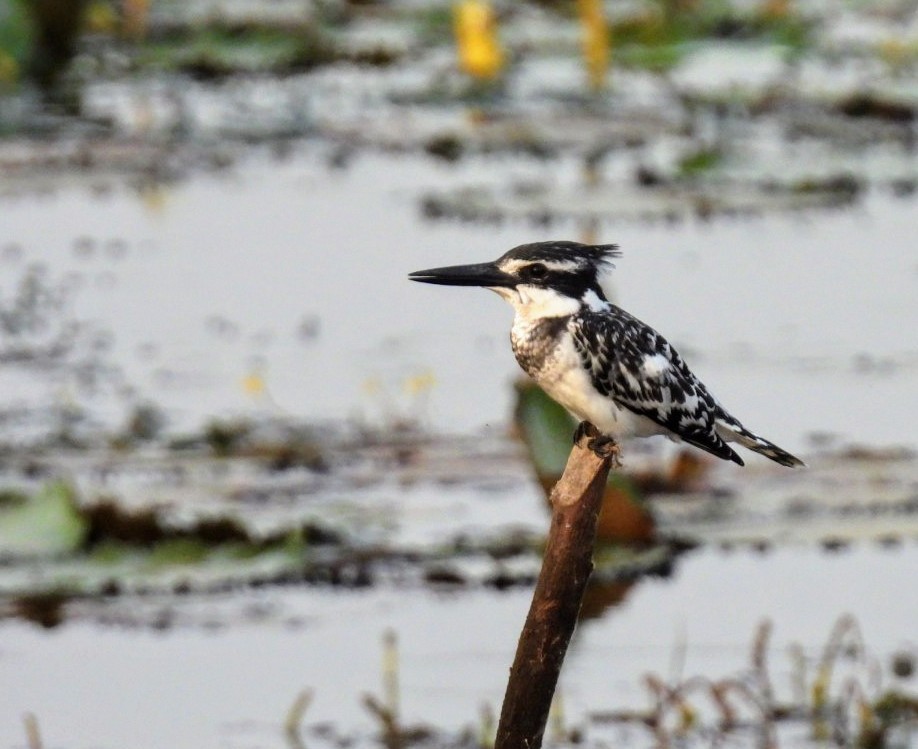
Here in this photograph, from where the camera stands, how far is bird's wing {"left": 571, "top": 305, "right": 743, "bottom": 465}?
14.4 ft

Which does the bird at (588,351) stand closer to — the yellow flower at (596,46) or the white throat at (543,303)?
→ the white throat at (543,303)

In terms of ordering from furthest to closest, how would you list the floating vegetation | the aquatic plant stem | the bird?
the floating vegetation, the bird, the aquatic plant stem

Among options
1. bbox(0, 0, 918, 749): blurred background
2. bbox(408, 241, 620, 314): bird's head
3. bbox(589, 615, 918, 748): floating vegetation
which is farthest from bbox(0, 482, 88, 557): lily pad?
bbox(408, 241, 620, 314): bird's head

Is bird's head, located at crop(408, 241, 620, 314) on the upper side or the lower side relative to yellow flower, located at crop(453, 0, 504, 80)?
lower

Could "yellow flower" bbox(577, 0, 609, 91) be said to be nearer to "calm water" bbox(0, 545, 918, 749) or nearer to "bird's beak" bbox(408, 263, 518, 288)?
"calm water" bbox(0, 545, 918, 749)

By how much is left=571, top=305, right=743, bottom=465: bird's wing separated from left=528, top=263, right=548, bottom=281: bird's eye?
11cm

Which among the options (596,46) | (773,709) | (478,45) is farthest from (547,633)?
(478,45)

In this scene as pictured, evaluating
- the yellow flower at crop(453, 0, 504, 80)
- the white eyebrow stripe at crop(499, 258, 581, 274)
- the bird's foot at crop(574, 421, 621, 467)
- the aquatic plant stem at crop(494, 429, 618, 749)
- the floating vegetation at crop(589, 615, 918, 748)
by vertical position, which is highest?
the yellow flower at crop(453, 0, 504, 80)

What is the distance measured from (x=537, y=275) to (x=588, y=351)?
204mm

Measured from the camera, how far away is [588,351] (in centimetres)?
437

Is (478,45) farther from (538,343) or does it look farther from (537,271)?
(538,343)

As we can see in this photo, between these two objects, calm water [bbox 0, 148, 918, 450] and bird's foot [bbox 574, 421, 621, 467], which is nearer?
bird's foot [bbox 574, 421, 621, 467]

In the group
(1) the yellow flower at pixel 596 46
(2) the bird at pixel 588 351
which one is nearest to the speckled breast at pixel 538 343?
(2) the bird at pixel 588 351

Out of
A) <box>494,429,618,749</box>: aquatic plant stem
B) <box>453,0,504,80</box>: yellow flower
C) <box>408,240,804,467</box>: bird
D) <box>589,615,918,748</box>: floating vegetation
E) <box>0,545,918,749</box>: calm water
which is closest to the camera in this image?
<box>494,429,618,749</box>: aquatic plant stem
